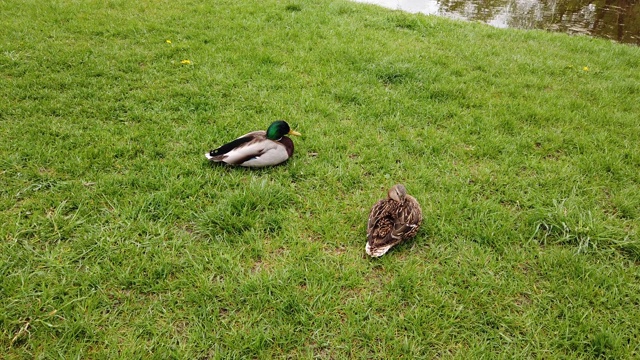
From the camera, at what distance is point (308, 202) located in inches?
115

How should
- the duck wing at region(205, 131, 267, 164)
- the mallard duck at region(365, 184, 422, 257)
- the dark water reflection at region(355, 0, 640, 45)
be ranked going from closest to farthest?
1. the mallard duck at region(365, 184, 422, 257)
2. the duck wing at region(205, 131, 267, 164)
3. the dark water reflection at region(355, 0, 640, 45)

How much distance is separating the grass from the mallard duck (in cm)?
11

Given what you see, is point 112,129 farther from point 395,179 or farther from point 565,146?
point 565,146

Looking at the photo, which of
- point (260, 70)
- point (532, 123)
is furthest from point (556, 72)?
point (260, 70)

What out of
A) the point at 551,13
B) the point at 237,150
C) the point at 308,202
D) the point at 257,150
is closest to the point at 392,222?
the point at 308,202

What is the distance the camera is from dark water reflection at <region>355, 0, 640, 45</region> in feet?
28.3

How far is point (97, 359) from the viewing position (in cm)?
186

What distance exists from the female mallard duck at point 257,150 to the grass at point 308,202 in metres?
0.13

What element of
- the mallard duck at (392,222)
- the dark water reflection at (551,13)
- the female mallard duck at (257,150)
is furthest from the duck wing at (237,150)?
the dark water reflection at (551,13)

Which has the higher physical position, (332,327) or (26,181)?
(26,181)

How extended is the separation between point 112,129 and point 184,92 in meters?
0.93

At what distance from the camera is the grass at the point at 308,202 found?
2.05 m

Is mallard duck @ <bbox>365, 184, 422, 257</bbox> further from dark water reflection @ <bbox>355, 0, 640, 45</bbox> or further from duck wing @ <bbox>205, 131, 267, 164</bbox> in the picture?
dark water reflection @ <bbox>355, 0, 640, 45</bbox>

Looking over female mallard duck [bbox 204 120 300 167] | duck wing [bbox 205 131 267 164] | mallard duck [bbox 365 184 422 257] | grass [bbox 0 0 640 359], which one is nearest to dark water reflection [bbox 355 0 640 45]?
grass [bbox 0 0 640 359]
